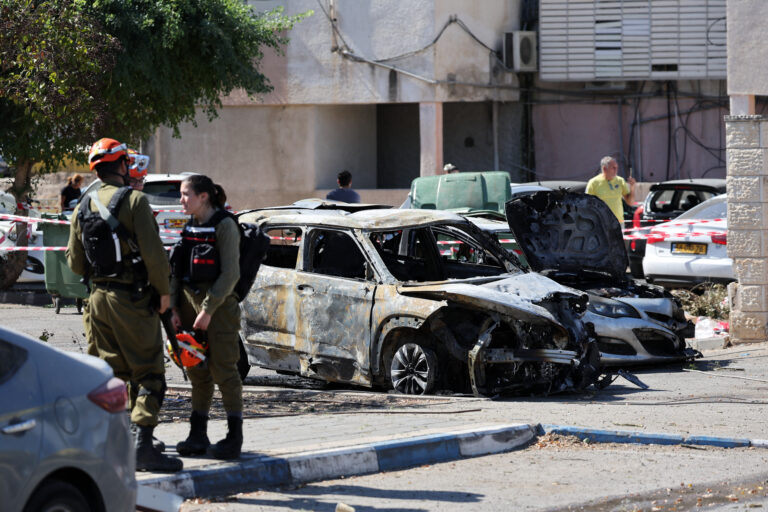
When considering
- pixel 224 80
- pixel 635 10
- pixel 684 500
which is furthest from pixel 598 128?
pixel 684 500

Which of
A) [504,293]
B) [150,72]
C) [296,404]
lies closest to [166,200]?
[150,72]

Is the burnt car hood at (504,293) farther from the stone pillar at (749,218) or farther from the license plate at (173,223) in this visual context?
the license plate at (173,223)

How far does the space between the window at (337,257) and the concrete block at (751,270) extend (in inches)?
194

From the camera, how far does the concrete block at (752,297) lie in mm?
13492

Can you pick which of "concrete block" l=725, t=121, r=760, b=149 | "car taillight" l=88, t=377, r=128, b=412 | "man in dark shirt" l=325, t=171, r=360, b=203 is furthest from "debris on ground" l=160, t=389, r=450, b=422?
"man in dark shirt" l=325, t=171, r=360, b=203

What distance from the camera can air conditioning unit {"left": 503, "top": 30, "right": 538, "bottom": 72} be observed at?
27.0 meters

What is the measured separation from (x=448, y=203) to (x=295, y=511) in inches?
415

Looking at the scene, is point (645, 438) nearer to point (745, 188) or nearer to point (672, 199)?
point (745, 188)

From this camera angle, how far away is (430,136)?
26.9 metres

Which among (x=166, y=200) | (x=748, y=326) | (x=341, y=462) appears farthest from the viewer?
(x=166, y=200)

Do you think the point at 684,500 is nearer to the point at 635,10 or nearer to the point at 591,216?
the point at 591,216

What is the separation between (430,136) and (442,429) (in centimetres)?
1903

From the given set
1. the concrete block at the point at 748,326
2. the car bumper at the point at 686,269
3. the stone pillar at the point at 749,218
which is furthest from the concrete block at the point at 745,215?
the car bumper at the point at 686,269

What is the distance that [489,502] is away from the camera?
6.80 m
